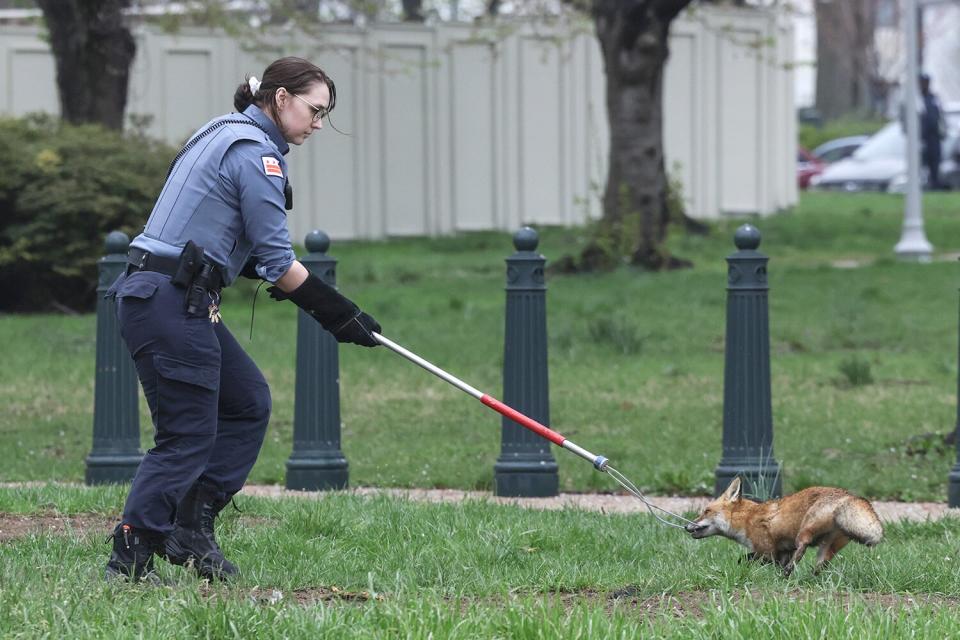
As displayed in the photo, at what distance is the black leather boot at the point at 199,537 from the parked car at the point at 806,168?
117 feet

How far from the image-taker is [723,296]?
50.6ft

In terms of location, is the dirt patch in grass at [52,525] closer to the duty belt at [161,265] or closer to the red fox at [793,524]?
the duty belt at [161,265]

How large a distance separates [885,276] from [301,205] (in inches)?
304

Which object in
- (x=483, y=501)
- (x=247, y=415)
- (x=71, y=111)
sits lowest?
(x=483, y=501)

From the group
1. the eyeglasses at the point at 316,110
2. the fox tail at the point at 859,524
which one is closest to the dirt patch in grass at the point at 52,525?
the eyeglasses at the point at 316,110

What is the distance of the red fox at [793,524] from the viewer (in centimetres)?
558

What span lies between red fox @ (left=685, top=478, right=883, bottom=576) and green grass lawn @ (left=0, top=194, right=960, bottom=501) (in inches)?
94.9

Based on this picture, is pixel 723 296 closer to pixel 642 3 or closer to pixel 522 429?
pixel 642 3

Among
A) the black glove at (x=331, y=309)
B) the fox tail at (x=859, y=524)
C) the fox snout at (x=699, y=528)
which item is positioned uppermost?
the black glove at (x=331, y=309)

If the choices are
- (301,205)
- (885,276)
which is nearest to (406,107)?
(301,205)

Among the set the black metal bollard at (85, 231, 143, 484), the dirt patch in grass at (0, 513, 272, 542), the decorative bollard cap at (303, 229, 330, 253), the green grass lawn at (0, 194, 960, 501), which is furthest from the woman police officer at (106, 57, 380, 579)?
the green grass lawn at (0, 194, 960, 501)

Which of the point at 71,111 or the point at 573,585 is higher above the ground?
the point at 71,111

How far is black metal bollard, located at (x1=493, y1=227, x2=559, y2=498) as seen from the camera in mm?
8164

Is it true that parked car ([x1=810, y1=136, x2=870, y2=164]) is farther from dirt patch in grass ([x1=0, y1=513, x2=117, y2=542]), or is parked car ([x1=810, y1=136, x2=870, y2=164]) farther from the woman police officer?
the woman police officer
